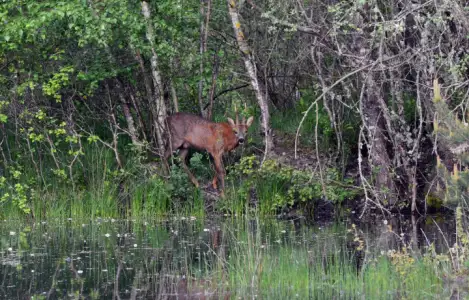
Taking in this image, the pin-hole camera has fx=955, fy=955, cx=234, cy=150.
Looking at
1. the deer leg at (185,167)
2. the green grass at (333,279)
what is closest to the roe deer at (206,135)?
the deer leg at (185,167)

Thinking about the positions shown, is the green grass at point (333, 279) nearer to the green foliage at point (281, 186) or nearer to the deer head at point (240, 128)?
the green foliage at point (281, 186)

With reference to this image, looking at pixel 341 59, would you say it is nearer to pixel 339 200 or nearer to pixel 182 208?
pixel 339 200

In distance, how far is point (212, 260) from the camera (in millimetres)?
11430

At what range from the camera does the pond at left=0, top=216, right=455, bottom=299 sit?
31.7 feet

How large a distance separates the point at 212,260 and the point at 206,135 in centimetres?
506

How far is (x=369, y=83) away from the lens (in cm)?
1395

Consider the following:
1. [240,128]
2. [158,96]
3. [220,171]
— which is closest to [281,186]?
[220,171]

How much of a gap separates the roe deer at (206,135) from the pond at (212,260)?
4.83 feet

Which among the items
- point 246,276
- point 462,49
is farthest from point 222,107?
point 246,276

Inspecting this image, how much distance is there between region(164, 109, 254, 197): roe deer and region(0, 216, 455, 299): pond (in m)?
1.47

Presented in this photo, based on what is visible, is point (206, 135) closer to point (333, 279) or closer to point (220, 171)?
point (220, 171)

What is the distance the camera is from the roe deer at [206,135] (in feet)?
52.6

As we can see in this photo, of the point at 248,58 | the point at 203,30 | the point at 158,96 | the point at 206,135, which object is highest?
the point at 203,30

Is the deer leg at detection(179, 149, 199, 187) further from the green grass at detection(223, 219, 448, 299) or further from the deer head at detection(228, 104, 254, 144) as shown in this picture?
the green grass at detection(223, 219, 448, 299)
